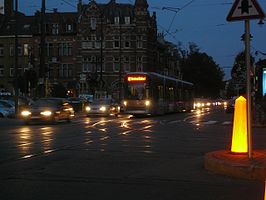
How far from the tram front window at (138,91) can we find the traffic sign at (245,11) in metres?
31.5

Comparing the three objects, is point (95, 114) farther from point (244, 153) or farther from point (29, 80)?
point (244, 153)

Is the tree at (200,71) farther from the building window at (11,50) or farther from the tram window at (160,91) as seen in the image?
the tram window at (160,91)

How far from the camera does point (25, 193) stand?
9266 mm

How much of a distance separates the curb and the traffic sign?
9.42 ft

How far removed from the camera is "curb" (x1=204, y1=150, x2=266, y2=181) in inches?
424

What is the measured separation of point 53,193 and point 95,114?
116ft

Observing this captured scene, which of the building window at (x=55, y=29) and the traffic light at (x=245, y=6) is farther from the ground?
the building window at (x=55, y=29)

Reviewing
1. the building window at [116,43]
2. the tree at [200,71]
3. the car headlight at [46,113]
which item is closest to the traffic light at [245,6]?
the car headlight at [46,113]

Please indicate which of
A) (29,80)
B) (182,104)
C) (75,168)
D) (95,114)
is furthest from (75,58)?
(75,168)

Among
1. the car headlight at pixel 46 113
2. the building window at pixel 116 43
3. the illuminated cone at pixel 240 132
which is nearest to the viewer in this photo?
the illuminated cone at pixel 240 132

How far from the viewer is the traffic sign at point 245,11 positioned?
1107 centimetres

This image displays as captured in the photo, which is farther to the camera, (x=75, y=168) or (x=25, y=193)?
(x=75, y=168)

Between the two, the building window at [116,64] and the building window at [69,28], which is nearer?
the building window at [116,64]

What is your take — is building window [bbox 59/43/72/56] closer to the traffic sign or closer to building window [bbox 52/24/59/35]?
building window [bbox 52/24/59/35]
